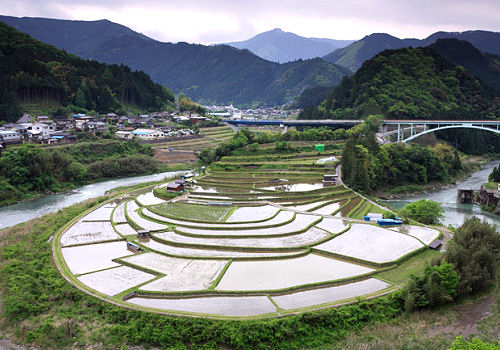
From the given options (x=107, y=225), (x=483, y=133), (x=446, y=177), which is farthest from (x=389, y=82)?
(x=107, y=225)

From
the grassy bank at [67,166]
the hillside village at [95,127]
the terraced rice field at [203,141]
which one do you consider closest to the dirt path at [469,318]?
the grassy bank at [67,166]

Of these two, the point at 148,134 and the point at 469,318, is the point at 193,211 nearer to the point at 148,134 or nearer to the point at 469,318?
the point at 469,318

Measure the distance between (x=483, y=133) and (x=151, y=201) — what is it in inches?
2215

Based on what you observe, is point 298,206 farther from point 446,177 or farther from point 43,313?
point 446,177

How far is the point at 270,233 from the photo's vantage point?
25828 mm

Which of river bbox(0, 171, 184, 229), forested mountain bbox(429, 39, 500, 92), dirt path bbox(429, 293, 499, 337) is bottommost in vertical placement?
river bbox(0, 171, 184, 229)

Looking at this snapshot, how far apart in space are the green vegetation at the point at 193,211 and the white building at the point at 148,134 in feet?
107

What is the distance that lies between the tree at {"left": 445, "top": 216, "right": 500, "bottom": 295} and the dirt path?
71 centimetres

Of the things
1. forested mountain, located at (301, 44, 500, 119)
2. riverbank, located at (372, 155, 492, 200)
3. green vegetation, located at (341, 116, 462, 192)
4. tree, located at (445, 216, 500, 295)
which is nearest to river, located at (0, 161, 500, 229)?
riverbank, located at (372, 155, 492, 200)

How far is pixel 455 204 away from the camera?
124ft

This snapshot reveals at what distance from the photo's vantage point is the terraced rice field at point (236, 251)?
18.1 m

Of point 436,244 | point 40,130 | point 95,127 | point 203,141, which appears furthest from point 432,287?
point 95,127

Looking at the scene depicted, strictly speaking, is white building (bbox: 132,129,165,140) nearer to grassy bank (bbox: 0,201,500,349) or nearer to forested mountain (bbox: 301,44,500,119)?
forested mountain (bbox: 301,44,500,119)

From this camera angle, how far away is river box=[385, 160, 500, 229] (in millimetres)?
32625
